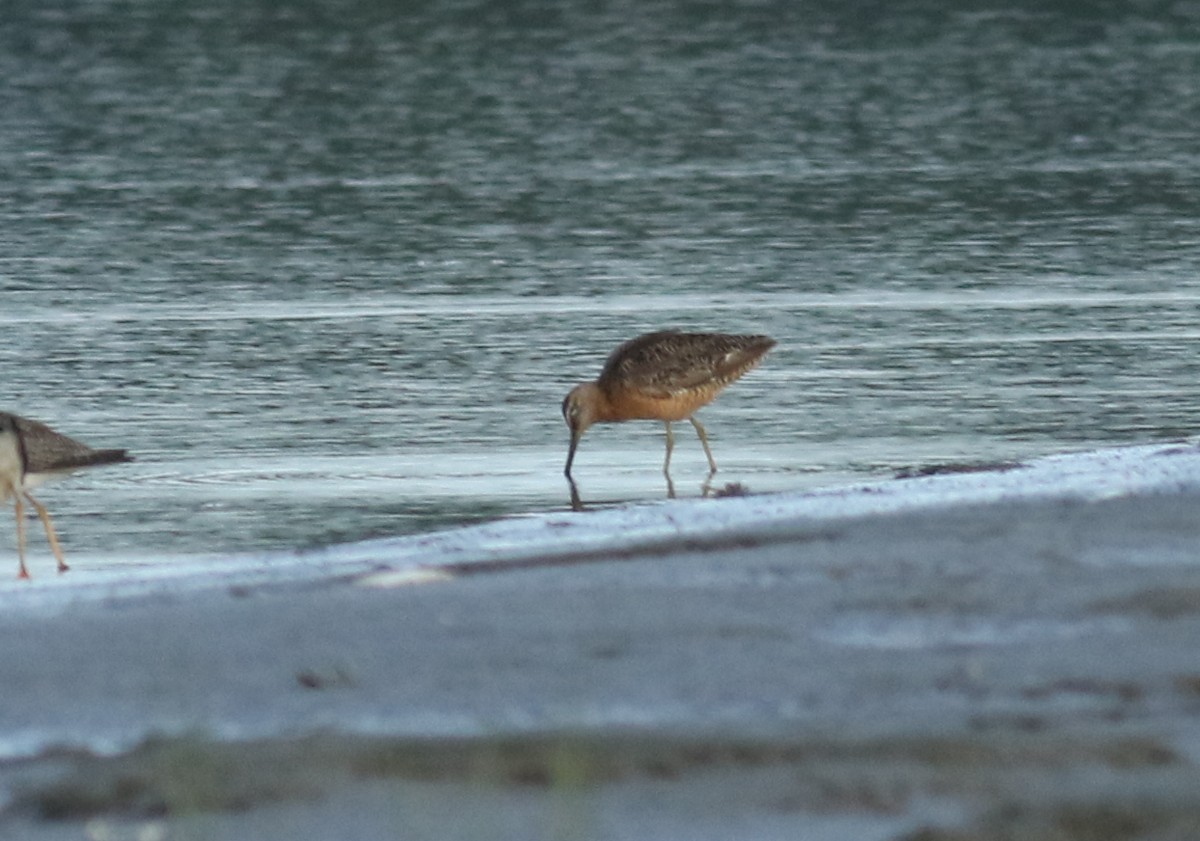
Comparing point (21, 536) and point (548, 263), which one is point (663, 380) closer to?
point (21, 536)

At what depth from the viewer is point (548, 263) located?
1499cm

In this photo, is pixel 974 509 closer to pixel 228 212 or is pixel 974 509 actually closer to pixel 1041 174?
pixel 228 212

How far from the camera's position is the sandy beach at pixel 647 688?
406 centimetres

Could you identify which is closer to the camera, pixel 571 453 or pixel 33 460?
pixel 33 460

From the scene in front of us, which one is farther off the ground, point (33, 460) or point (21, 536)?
point (33, 460)

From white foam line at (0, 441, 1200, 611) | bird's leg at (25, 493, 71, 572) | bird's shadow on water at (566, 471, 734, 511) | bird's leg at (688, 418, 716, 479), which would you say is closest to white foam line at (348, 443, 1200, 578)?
white foam line at (0, 441, 1200, 611)

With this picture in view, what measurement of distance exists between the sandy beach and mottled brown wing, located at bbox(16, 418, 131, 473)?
1749mm

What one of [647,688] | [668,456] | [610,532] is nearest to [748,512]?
[610,532]

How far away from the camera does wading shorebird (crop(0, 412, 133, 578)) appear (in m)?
8.20

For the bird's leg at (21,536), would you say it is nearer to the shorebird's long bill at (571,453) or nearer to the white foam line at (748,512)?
the white foam line at (748,512)

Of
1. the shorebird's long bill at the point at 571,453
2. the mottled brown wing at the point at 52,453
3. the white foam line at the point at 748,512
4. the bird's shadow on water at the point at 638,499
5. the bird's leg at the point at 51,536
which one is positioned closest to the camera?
the white foam line at the point at 748,512

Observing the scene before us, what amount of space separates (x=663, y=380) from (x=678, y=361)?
184mm

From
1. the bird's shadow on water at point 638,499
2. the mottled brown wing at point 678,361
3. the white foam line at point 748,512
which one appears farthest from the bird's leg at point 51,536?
the mottled brown wing at point 678,361

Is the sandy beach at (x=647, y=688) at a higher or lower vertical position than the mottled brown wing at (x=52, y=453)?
higher
